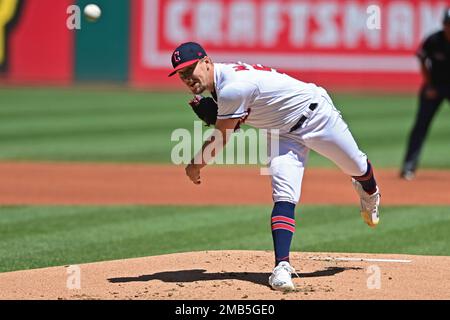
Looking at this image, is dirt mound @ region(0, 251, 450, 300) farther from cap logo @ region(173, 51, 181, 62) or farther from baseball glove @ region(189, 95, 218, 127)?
cap logo @ region(173, 51, 181, 62)

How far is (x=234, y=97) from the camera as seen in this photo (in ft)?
20.6

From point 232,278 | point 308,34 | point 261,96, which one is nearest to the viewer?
point 261,96

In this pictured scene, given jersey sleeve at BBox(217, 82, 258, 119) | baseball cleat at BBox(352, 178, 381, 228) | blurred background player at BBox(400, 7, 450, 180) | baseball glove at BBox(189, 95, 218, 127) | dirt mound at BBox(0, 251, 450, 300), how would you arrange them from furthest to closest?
1. blurred background player at BBox(400, 7, 450, 180)
2. baseball cleat at BBox(352, 178, 381, 228)
3. baseball glove at BBox(189, 95, 218, 127)
4. jersey sleeve at BBox(217, 82, 258, 119)
5. dirt mound at BBox(0, 251, 450, 300)

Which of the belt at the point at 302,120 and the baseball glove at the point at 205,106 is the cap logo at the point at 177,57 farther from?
the belt at the point at 302,120

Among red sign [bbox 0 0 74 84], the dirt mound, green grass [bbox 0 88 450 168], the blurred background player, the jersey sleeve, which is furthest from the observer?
red sign [bbox 0 0 74 84]

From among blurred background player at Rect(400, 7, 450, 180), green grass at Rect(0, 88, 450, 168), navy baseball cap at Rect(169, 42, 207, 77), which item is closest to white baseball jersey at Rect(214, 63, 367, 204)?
navy baseball cap at Rect(169, 42, 207, 77)

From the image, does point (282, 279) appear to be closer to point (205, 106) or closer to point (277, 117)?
point (277, 117)

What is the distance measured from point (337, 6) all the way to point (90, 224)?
601 inches

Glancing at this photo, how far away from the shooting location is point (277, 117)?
21.7ft

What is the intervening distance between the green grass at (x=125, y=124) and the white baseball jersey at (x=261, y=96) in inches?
303

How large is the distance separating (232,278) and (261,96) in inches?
49.2

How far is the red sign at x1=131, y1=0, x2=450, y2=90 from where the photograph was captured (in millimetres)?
23578

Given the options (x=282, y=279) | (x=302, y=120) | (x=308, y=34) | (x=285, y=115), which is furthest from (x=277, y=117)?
(x=308, y=34)

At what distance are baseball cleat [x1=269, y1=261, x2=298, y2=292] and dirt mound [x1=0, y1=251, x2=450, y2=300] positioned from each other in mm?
50
